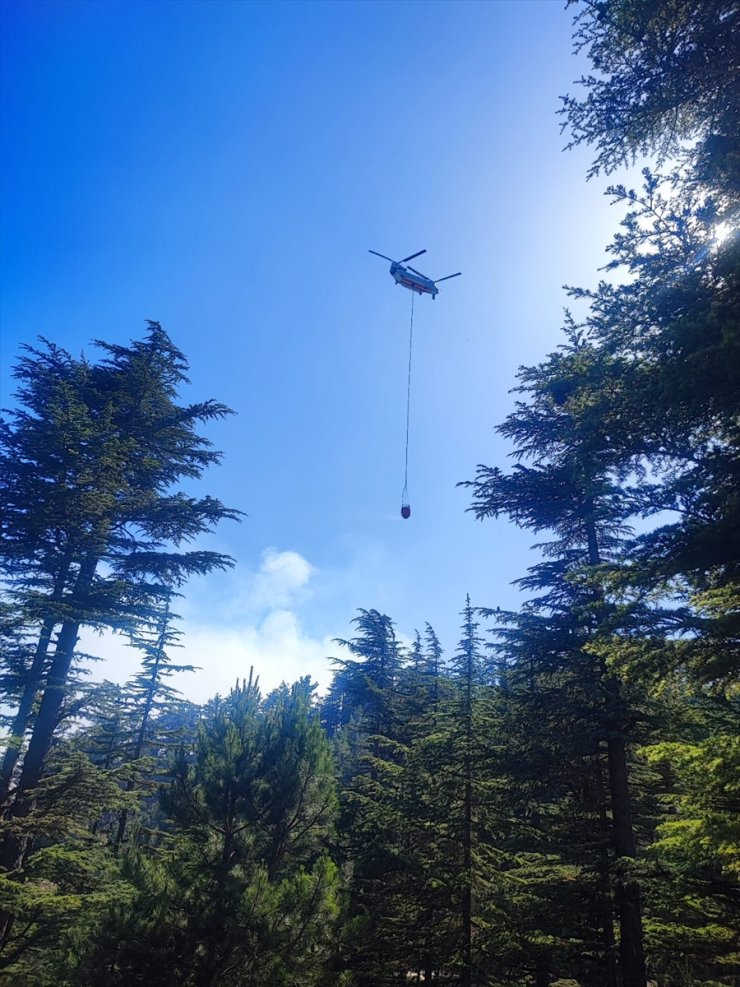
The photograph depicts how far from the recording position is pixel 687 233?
7824 millimetres

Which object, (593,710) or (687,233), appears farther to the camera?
(593,710)

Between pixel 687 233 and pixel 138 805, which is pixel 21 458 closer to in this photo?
pixel 138 805

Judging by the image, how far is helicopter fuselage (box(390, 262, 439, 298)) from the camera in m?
16.7

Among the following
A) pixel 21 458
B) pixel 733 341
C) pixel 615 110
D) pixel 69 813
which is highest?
pixel 615 110

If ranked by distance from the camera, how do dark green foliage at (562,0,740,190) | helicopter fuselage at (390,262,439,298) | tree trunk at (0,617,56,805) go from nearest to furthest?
dark green foliage at (562,0,740,190) → tree trunk at (0,617,56,805) → helicopter fuselage at (390,262,439,298)

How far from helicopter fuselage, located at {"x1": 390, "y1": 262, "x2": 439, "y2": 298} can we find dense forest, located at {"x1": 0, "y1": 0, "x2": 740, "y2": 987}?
4798 mm

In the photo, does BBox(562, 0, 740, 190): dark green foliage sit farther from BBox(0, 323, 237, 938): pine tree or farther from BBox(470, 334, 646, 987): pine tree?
BBox(0, 323, 237, 938): pine tree

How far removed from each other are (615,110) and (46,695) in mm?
18352

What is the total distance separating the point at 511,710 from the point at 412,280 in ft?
44.4

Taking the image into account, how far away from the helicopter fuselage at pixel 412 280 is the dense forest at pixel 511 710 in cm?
480

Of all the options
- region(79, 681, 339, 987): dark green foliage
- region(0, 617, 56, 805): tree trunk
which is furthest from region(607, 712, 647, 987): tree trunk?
region(0, 617, 56, 805): tree trunk

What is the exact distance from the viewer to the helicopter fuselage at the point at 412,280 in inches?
656

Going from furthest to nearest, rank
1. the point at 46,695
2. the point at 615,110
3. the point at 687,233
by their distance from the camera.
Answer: the point at 46,695 < the point at 615,110 < the point at 687,233

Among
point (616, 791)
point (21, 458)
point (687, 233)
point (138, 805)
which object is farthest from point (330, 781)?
point (687, 233)
